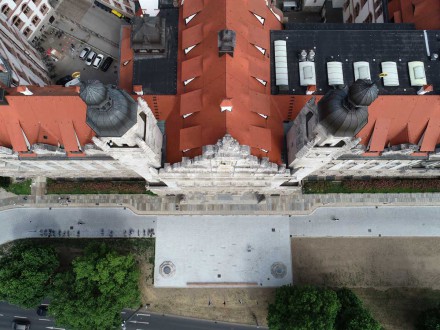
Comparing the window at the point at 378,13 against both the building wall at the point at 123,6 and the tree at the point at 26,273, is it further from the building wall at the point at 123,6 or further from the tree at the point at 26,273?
the tree at the point at 26,273

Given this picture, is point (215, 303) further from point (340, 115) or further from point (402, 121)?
point (340, 115)

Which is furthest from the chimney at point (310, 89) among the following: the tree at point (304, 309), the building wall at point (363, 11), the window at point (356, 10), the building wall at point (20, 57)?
the building wall at point (20, 57)

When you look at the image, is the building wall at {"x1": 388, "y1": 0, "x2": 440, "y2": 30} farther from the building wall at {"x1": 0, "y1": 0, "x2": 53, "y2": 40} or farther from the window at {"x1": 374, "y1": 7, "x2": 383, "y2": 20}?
the building wall at {"x1": 0, "y1": 0, "x2": 53, "y2": 40}

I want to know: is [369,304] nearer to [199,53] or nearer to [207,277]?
[207,277]

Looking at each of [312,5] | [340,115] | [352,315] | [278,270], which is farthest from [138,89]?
[352,315]

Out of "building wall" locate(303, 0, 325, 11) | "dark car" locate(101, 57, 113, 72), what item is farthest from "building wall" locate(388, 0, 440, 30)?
"dark car" locate(101, 57, 113, 72)
